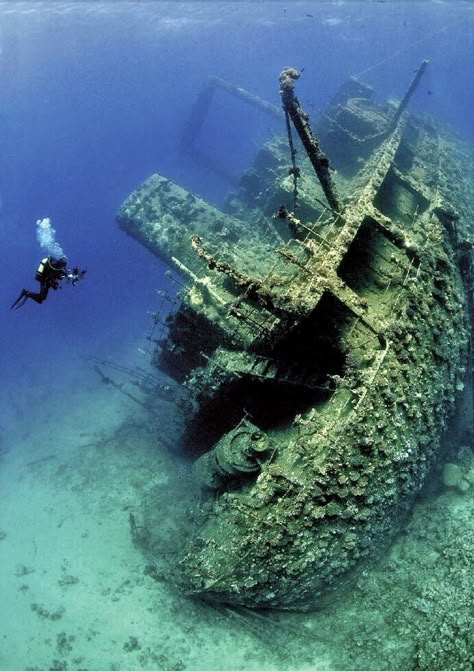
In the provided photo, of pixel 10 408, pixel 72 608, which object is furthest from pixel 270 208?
pixel 10 408

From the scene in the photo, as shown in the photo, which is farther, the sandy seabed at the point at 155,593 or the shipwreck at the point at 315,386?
the sandy seabed at the point at 155,593

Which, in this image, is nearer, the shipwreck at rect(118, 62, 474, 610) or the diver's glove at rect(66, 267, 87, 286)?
the shipwreck at rect(118, 62, 474, 610)

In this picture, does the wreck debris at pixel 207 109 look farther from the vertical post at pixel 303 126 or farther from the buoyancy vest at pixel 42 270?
the buoyancy vest at pixel 42 270

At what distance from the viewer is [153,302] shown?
134ft

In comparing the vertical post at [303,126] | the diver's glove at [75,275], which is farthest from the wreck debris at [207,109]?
the diver's glove at [75,275]

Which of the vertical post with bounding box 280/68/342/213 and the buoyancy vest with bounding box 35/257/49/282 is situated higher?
the vertical post with bounding box 280/68/342/213

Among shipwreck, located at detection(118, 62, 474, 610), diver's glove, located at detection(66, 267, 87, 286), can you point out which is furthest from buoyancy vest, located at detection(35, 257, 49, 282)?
shipwreck, located at detection(118, 62, 474, 610)

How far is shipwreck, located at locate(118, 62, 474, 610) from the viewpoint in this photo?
6.23 m

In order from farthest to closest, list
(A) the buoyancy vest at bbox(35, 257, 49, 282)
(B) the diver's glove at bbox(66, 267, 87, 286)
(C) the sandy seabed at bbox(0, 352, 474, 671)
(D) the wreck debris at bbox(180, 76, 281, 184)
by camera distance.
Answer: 1. (D) the wreck debris at bbox(180, 76, 281, 184)
2. (C) the sandy seabed at bbox(0, 352, 474, 671)
3. (B) the diver's glove at bbox(66, 267, 87, 286)
4. (A) the buoyancy vest at bbox(35, 257, 49, 282)

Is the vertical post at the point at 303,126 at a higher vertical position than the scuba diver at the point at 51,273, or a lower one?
higher

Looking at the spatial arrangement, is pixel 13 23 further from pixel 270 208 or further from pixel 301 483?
pixel 301 483

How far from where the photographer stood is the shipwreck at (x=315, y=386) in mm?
6227

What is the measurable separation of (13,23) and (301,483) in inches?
2543

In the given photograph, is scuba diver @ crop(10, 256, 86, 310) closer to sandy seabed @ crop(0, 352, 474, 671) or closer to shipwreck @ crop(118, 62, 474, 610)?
shipwreck @ crop(118, 62, 474, 610)
